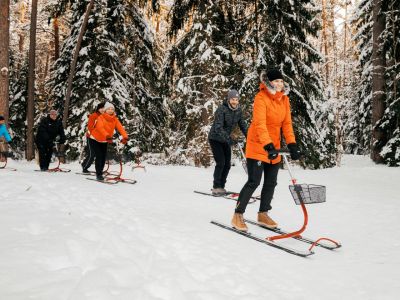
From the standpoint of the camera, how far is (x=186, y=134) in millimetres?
16938

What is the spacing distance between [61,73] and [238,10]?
358 inches

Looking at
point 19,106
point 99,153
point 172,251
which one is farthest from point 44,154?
point 19,106

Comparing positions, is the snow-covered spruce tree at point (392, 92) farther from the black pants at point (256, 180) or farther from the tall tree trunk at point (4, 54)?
the tall tree trunk at point (4, 54)

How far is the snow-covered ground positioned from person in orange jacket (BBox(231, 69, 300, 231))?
615 millimetres

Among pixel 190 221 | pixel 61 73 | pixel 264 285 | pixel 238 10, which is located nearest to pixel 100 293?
pixel 264 285

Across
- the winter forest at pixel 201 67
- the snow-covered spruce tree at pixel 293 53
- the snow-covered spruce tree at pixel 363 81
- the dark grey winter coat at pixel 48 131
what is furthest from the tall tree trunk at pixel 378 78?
the dark grey winter coat at pixel 48 131

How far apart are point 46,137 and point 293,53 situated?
9.93 meters

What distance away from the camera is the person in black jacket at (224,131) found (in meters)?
8.27

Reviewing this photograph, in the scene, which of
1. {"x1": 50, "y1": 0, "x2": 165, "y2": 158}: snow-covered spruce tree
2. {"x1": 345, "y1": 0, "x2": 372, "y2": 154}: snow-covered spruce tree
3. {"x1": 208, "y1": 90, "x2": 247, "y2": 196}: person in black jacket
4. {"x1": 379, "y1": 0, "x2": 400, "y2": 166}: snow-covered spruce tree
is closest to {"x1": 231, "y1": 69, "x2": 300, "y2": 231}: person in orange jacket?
{"x1": 208, "y1": 90, "x2": 247, "y2": 196}: person in black jacket

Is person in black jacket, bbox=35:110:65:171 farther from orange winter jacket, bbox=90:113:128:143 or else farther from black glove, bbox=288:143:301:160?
black glove, bbox=288:143:301:160

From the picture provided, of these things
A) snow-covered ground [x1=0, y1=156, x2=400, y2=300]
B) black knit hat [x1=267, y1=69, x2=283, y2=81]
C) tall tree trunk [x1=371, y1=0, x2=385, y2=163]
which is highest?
tall tree trunk [x1=371, y1=0, x2=385, y2=163]

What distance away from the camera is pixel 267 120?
5445mm

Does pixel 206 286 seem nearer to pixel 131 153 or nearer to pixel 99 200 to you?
pixel 99 200

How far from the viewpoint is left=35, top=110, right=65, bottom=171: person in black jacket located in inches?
516
